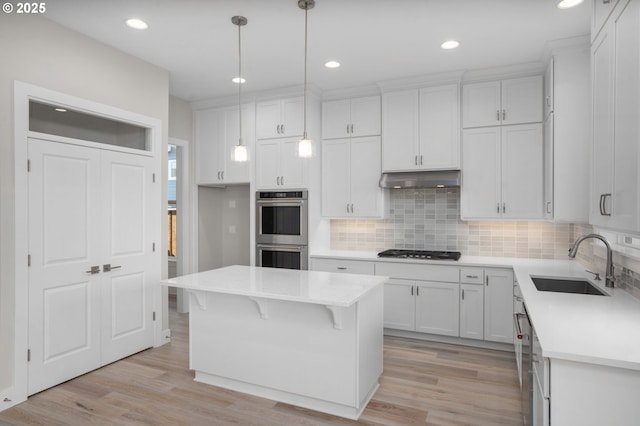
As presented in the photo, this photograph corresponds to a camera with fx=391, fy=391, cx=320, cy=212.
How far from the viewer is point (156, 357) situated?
3.62m

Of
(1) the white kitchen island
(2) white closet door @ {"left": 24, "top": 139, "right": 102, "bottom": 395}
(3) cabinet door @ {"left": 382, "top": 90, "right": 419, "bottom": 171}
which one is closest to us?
(1) the white kitchen island

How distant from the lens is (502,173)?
3930 millimetres

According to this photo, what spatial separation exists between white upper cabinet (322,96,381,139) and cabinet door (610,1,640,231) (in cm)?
277

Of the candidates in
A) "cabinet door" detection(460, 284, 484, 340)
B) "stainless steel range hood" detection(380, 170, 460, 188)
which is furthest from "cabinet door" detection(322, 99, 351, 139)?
"cabinet door" detection(460, 284, 484, 340)

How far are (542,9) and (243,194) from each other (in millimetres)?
3984

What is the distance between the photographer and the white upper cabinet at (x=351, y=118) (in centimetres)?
448

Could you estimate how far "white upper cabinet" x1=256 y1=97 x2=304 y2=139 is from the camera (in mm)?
4504

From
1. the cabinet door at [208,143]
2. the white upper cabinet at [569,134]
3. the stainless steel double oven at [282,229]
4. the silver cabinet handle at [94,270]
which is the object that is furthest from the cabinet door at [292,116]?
the white upper cabinet at [569,134]

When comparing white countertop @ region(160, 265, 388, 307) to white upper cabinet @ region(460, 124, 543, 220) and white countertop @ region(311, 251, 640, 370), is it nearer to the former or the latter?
white countertop @ region(311, 251, 640, 370)

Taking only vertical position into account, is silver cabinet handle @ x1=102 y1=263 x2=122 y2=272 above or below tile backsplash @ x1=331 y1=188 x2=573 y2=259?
below

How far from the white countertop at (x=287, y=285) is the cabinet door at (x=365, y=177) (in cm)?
155

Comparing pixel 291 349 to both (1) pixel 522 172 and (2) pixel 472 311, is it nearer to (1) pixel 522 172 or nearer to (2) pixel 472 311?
(2) pixel 472 311

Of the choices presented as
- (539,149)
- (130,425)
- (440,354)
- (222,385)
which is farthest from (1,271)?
(539,149)

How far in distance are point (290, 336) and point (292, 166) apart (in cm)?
231
